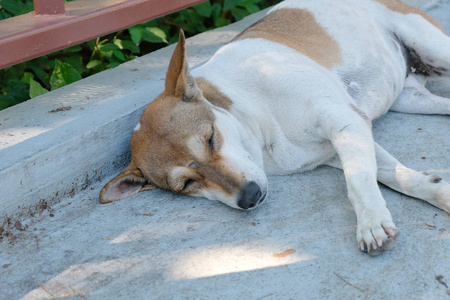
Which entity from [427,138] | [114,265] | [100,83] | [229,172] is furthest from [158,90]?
[427,138]

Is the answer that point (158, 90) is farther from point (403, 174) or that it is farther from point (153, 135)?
point (403, 174)

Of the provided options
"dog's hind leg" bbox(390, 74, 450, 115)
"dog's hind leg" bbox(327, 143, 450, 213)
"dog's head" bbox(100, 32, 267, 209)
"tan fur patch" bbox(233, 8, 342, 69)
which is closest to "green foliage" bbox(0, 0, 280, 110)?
"tan fur patch" bbox(233, 8, 342, 69)

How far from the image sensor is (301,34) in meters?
3.89

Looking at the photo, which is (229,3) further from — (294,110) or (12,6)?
(294,110)

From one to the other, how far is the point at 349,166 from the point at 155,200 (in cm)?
114

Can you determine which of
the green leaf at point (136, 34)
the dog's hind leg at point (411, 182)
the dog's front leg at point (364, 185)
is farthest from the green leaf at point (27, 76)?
the dog's hind leg at point (411, 182)

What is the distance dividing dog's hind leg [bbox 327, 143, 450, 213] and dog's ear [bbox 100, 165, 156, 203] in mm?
1361

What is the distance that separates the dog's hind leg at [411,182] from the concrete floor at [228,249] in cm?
5

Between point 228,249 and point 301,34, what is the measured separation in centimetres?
176

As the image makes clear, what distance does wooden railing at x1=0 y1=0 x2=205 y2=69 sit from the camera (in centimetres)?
329

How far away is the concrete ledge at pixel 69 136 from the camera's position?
3141 mm

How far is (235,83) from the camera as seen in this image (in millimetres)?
3545

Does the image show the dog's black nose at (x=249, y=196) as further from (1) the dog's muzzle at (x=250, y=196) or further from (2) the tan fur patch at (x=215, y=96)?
(2) the tan fur patch at (x=215, y=96)

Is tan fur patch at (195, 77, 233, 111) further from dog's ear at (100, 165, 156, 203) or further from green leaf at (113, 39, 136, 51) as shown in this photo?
green leaf at (113, 39, 136, 51)
